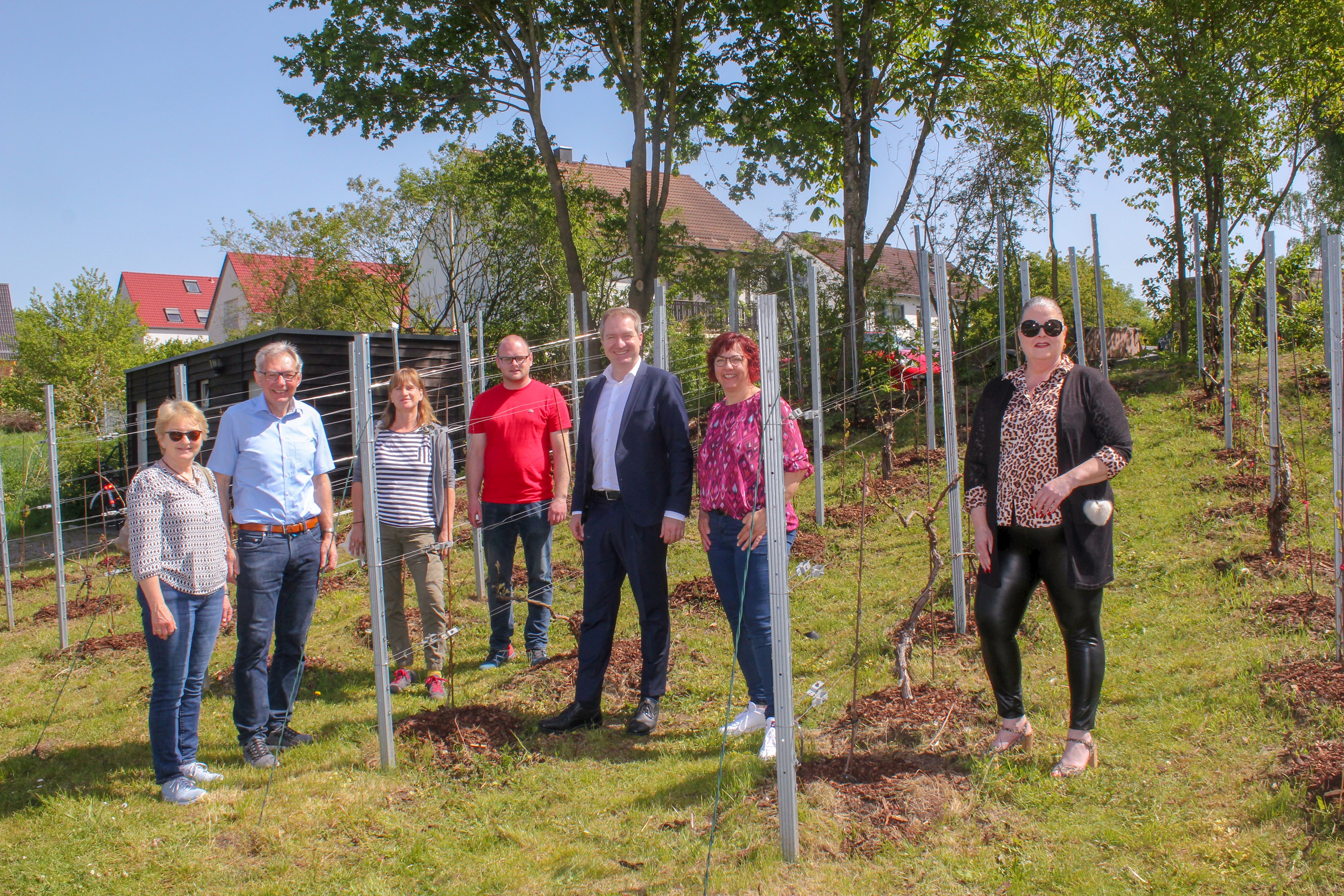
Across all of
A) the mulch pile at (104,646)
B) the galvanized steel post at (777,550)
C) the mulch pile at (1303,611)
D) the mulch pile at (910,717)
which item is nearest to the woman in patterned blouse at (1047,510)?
the mulch pile at (910,717)

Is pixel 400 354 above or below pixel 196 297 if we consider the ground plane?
below

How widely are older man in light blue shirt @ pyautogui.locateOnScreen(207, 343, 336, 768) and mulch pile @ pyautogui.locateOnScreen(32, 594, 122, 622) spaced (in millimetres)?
3873

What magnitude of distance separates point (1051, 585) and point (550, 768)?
1.88 meters

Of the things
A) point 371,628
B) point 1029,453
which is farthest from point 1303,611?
point 371,628

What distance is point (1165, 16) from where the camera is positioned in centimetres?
1227

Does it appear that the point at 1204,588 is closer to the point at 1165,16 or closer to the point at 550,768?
the point at 550,768

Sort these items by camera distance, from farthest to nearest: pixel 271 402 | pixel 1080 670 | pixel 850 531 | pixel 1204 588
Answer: pixel 850 531
pixel 1204 588
pixel 271 402
pixel 1080 670

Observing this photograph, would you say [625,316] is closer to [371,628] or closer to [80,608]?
[371,628]

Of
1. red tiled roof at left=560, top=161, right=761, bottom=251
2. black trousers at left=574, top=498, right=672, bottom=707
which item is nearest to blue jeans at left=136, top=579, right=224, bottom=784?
black trousers at left=574, top=498, right=672, bottom=707

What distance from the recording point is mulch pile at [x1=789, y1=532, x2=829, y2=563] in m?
6.29

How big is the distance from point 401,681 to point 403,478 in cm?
97

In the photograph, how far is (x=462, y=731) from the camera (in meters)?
3.53

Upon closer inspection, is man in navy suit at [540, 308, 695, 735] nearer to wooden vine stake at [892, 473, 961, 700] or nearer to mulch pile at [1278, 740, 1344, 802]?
wooden vine stake at [892, 473, 961, 700]

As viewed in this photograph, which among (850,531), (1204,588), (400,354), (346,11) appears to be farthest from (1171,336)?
(346,11)
